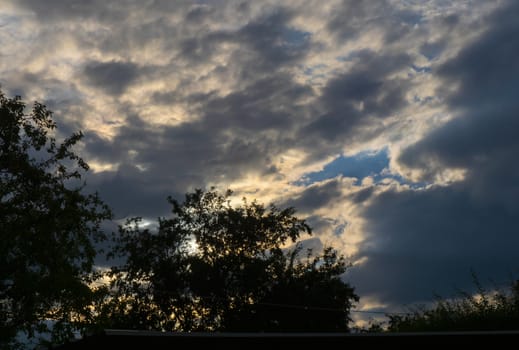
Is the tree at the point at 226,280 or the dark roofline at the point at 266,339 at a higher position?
the tree at the point at 226,280

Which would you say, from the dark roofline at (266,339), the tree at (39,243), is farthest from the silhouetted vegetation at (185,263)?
the dark roofline at (266,339)

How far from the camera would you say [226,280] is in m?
49.9

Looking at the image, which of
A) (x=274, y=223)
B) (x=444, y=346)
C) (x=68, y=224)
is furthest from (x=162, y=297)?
(x=444, y=346)

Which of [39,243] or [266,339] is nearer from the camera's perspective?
[266,339]

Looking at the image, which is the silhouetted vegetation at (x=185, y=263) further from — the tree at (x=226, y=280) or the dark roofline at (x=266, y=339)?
the dark roofline at (x=266, y=339)

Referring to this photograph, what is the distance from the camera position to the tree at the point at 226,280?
48.3 meters

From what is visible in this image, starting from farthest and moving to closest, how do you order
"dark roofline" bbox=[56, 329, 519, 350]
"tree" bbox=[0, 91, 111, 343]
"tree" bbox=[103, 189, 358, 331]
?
1. "tree" bbox=[103, 189, 358, 331]
2. "tree" bbox=[0, 91, 111, 343]
3. "dark roofline" bbox=[56, 329, 519, 350]

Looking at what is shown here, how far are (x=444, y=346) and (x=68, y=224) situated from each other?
24595 mm

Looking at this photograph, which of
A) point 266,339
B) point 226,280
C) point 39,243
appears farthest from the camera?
point 226,280

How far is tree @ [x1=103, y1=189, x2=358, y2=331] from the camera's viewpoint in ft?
159

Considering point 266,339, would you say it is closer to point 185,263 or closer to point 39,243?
point 39,243

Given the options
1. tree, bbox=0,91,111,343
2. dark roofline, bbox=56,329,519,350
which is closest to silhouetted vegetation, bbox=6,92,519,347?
tree, bbox=0,91,111,343

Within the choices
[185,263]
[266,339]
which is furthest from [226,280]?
[266,339]

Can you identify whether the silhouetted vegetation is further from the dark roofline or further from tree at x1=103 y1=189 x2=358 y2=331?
the dark roofline
